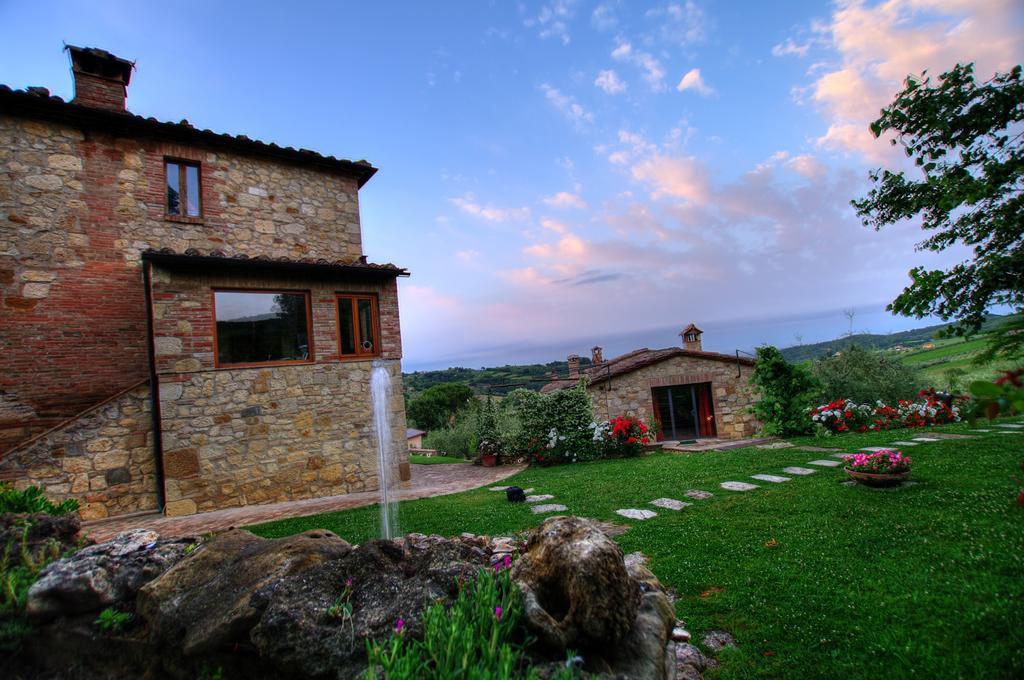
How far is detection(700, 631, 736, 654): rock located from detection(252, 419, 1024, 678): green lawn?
0.06m

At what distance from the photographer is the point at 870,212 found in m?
6.22

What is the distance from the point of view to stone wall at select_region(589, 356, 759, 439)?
14.5 m

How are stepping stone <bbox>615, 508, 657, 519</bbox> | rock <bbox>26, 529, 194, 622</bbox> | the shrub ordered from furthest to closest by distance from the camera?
the shrub < stepping stone <bbox>615, 508, 657, 519</bbox> < rock <bbox>26, 529, 194, 622</bbox>

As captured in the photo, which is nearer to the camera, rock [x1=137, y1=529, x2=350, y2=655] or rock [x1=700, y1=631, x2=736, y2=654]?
rock [x1=137, y1=529, x2=350, y2=655]

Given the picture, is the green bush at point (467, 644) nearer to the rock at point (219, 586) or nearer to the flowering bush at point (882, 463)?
the rock at point (219, 586)

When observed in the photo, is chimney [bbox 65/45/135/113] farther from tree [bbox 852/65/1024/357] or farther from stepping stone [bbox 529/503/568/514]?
tree [bbox 852/65/1024/357]

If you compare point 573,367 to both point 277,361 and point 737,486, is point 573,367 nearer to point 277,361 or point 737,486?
point 737,486

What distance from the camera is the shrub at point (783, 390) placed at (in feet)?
33.5

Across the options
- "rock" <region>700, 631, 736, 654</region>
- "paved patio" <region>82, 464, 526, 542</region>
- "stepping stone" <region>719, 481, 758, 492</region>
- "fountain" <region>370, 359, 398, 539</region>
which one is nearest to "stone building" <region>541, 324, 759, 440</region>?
"paved patio" <region>82, 464, 526, 542</region>

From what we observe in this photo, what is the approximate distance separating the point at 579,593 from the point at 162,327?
8.18 m

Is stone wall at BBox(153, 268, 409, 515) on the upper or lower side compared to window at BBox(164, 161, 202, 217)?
lower

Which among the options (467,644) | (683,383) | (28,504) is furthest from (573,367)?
(467,644)

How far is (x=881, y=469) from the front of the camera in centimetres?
523

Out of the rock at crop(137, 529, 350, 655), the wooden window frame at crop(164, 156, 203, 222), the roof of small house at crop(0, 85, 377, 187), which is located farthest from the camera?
the wooden window frame at crop(164, 156, 203, 222)
